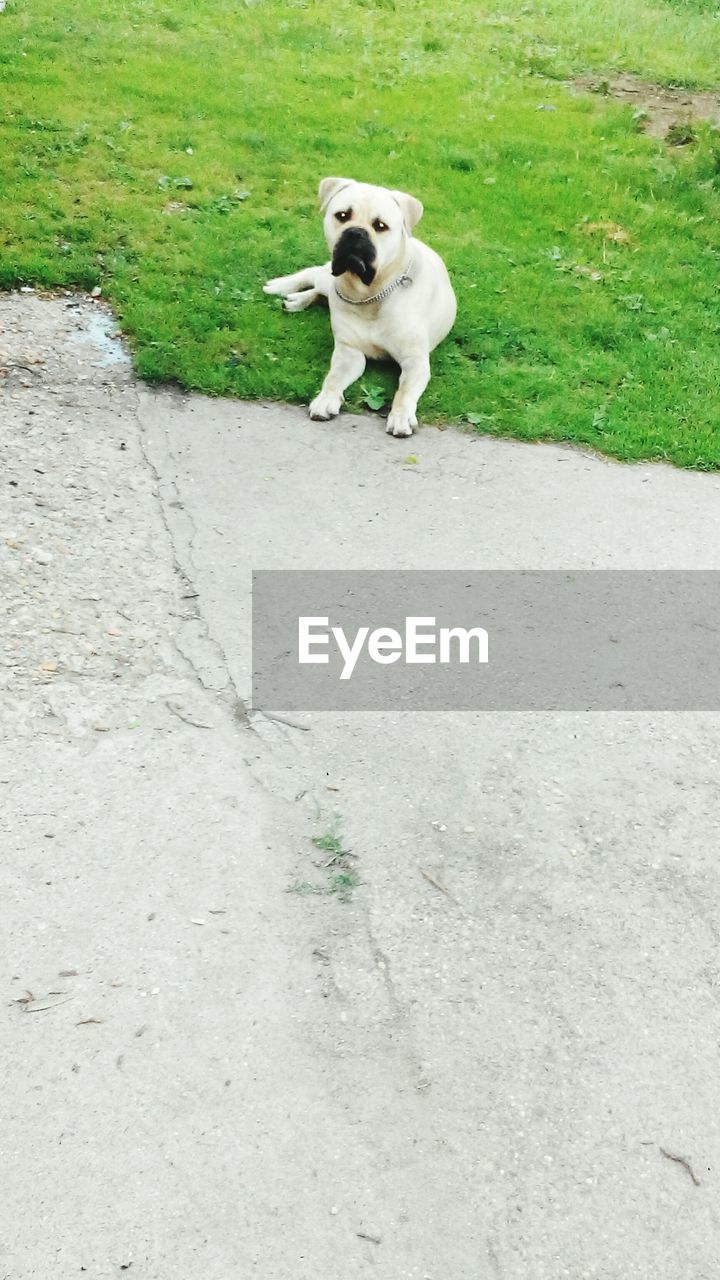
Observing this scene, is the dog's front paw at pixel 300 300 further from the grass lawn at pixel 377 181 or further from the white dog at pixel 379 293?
the white dog at pixel 379 293

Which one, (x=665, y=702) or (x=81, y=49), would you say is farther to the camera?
(x=81, y=49)

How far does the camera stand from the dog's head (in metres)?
5.78

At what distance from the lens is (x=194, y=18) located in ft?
40.6

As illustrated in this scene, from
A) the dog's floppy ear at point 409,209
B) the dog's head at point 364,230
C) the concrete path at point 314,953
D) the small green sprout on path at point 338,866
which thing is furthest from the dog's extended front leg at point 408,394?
the small green sprout on path at point 338,866

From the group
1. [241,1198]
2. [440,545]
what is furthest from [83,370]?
[241,1198]

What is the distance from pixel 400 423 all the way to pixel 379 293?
2.51 feet

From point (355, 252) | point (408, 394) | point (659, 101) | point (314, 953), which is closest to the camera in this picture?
point (314, 953)

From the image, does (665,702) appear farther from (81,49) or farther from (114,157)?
(81,49)

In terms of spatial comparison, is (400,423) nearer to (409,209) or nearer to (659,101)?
(409,209)

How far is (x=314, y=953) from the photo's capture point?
3174 mm

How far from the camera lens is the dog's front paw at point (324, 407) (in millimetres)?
5941

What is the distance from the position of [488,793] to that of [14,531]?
228cm

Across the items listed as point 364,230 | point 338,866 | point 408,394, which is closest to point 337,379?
point 408,394

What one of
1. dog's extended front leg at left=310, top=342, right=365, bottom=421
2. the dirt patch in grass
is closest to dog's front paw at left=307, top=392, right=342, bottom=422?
dog's extended front leg at left=310, top=342, right=365, bottom=421
